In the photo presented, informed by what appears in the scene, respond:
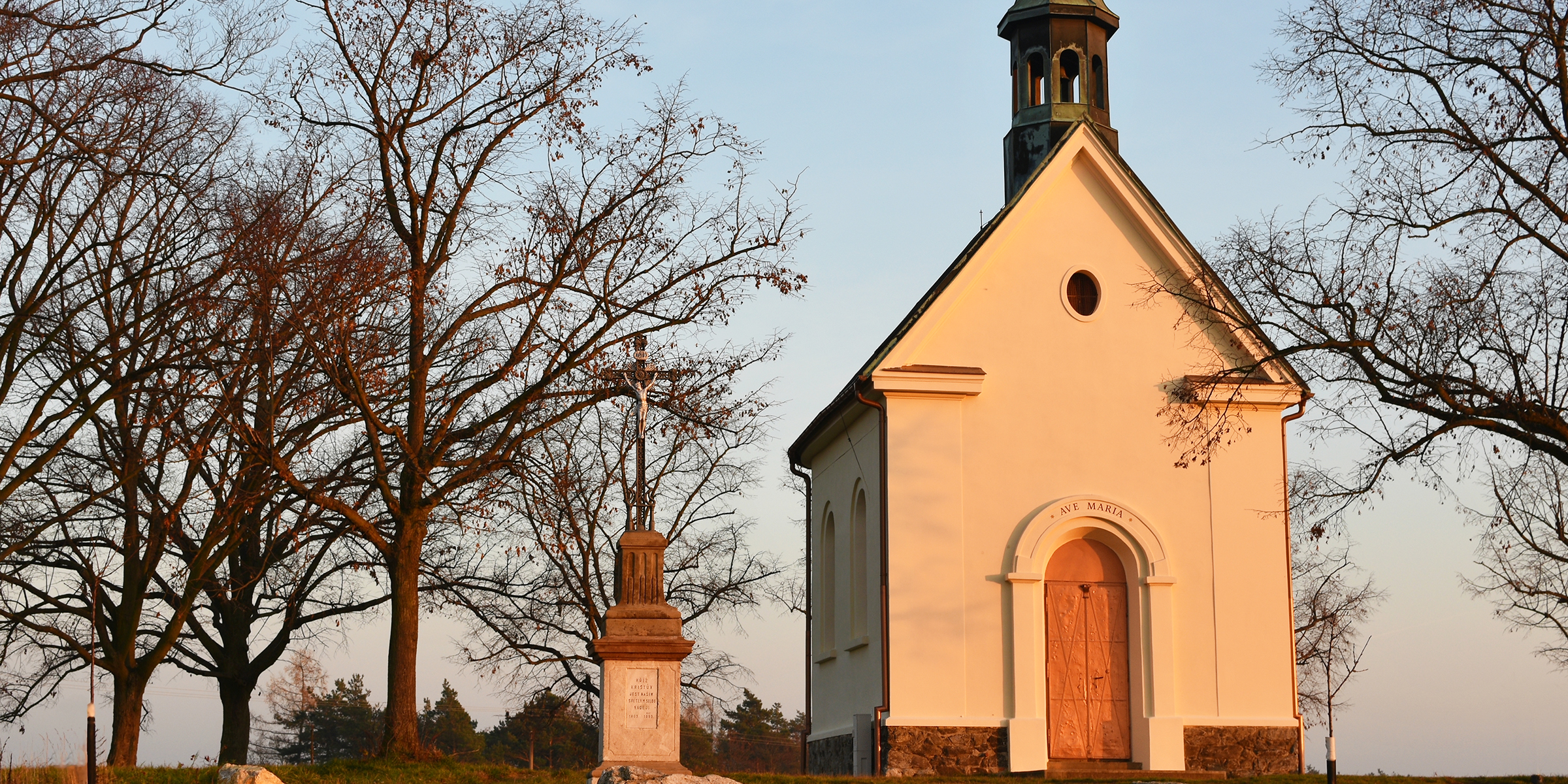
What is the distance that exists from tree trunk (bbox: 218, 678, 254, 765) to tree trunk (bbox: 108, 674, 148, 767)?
3.17m

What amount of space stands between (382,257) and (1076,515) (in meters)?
9.12

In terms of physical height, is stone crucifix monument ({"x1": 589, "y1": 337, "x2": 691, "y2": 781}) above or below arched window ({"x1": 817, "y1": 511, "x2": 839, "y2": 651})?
below

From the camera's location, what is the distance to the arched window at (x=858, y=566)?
2098 cm

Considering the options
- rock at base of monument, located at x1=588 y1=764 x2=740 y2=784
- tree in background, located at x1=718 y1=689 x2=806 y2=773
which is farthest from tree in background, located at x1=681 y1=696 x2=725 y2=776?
rock at base of monument, located at x1=588 y1=764 x2=740 y2=784

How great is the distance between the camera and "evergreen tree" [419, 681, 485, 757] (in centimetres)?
4981

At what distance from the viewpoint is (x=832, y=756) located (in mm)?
21312

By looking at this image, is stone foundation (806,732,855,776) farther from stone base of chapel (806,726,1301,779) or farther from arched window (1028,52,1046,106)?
arched window (1028,52,1046,106)

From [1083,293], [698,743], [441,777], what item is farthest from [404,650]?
[698,743]

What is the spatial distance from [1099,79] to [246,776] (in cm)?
1533

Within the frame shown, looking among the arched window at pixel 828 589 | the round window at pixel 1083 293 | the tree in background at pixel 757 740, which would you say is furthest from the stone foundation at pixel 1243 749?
the tree in background at pixel 757 740

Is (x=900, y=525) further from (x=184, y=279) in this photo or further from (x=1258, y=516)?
(x=184, y=279)

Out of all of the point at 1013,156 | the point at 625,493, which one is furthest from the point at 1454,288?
the point at 625,493

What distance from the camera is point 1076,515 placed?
744 inches

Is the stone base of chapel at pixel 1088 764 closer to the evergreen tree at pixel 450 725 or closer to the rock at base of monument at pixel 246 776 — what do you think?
the rock at base of monument at pixel 246 776
